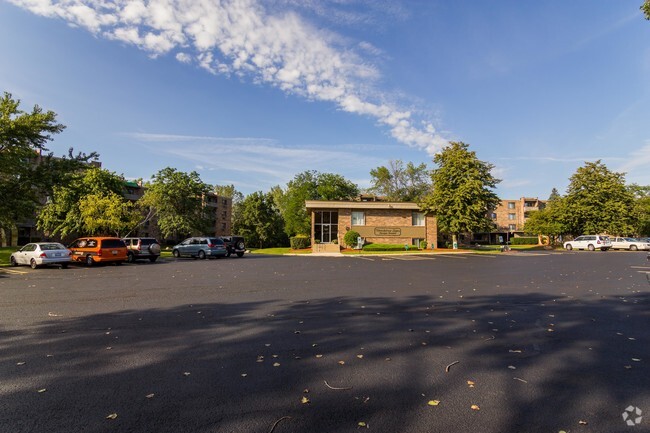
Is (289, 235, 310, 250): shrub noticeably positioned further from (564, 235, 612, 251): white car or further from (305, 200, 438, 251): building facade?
(564, 235, 612, 251): white car

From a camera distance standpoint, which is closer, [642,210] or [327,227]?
[327,227]

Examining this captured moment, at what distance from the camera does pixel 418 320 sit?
274 inches

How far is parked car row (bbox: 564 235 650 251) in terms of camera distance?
41.1 metres

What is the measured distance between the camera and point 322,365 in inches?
178

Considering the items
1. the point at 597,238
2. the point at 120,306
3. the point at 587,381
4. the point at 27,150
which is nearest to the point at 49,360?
the point at 120,306

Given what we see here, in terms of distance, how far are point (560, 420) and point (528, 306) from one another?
5.84 meters

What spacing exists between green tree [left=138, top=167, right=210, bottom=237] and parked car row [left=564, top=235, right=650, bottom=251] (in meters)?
51.2

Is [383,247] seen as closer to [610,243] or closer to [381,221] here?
[381,221]

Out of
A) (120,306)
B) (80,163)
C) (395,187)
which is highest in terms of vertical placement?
(395,187)

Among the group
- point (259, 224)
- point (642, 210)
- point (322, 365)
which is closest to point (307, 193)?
point (259, 224)

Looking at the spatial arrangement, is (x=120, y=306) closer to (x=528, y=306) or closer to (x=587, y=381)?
(x=587, y=381)

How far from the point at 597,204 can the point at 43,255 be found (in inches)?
2316

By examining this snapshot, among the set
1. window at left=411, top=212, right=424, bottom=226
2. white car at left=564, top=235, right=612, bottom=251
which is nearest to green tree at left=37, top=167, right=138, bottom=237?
window at left=411, top=212, right=424, bottom=226

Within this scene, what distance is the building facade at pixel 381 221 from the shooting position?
41312 mm
